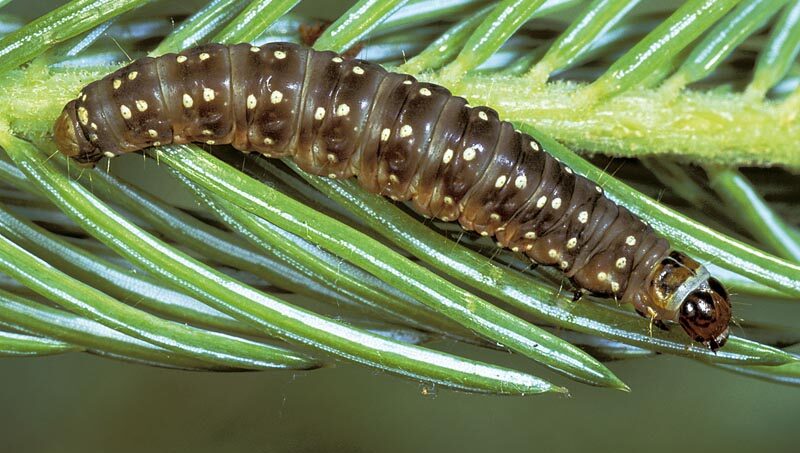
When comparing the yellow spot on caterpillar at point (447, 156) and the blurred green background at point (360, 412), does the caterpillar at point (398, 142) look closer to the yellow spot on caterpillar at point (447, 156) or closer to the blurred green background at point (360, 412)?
the yellow spot on caterpillar at point (447, 156)

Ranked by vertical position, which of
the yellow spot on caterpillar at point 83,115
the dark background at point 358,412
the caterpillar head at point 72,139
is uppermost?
the yellow spot on caterpillar at point 83,115

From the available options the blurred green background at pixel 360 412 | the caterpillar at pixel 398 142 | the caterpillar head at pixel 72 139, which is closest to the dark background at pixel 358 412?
the blurred green background at pixel 360 412

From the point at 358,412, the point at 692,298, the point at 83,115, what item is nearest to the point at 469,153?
the point at 692,298

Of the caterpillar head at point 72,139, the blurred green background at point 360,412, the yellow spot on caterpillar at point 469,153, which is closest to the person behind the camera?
the caterpillar head at point 72,139

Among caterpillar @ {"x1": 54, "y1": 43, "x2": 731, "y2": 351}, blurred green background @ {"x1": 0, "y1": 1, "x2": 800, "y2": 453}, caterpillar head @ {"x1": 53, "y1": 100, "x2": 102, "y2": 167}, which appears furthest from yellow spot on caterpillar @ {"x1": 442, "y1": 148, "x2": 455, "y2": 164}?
blurred green background @ {"x1": 0, "y1": 1, "x2": 800, "y2": 453}

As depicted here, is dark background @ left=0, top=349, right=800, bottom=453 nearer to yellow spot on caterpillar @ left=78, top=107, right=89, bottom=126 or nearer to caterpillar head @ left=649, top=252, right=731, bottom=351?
caterpillar head @ left=649, top=252, right=731, bottom=351

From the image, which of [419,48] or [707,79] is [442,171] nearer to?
[419,48]
